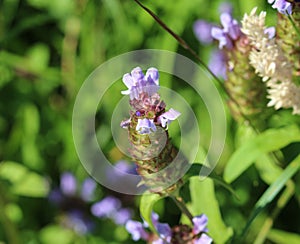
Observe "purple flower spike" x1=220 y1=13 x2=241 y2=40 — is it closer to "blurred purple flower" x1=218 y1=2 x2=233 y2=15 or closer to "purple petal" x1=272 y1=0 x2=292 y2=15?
"purple petal" x1=272 y1=0 x2=292 y2=15

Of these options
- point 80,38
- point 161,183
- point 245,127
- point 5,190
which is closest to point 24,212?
point 5,190

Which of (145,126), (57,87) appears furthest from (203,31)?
(145,126)

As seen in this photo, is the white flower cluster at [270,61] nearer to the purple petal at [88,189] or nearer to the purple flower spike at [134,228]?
the purple flower spike at [134,228]

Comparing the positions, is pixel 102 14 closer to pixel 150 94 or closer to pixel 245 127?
pixel 245 127

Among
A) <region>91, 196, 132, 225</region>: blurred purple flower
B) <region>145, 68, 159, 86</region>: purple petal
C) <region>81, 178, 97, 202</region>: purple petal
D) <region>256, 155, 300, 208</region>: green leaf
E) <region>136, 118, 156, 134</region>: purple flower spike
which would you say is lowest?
<region>256, 155, 300, 208</region>: green leaf

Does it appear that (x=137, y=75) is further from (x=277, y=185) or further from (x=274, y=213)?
(x=274, y=213)

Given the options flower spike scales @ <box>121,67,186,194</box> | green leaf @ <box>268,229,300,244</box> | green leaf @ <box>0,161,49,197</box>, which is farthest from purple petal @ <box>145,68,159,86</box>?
green leaf @ <box>0,161,49,197</box>
